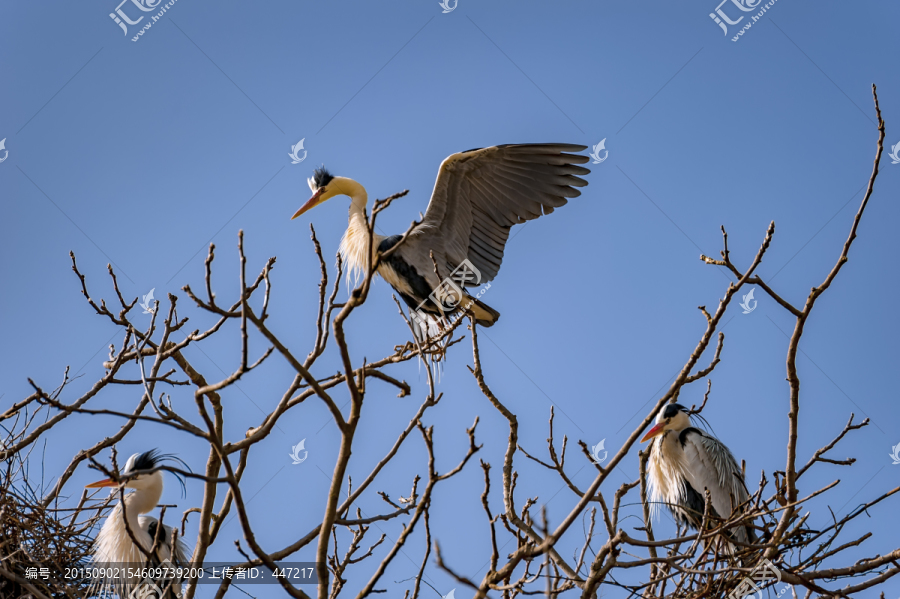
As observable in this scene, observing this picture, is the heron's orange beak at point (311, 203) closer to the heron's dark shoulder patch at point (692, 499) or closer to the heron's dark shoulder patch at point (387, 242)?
the heron's dark shoulder patch at point (387, 242)

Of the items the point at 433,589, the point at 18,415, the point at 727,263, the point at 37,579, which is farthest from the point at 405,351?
the point at 18,415

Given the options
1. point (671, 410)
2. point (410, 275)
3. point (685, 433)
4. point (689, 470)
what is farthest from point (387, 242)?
point (689, 470)

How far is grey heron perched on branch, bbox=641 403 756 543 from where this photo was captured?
184 inches

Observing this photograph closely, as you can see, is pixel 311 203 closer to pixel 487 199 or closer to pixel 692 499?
pixel 487 199

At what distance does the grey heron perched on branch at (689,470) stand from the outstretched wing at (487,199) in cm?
145

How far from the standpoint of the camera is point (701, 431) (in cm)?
488

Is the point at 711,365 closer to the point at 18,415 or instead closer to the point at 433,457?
the point at 433,457

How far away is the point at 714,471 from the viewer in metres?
4.71

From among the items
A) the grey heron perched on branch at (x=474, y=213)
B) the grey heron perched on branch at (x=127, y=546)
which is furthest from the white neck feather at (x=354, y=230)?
the grey heron perched on branch at (x=127, y=546)

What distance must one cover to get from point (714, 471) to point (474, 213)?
7.03ft

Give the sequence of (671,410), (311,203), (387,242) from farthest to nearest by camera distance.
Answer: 1. (311,203)
2. (387,242)
3. (671,410)

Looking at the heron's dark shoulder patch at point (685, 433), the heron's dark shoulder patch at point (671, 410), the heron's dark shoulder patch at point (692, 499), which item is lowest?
the heron's dark shoulder patch at point (692, 499)

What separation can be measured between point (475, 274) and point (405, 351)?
201 cm

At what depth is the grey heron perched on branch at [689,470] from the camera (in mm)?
4684
